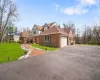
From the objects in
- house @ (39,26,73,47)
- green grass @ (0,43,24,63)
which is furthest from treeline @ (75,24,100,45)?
green grass @ (0,43,24,63)

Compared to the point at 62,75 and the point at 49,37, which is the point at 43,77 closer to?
the point at 62,75

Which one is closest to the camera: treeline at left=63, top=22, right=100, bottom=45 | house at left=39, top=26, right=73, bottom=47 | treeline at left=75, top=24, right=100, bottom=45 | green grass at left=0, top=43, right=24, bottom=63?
green grass at left=0, top=43, right=24, bottom=63

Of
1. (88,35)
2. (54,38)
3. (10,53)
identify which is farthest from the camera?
(88,35)

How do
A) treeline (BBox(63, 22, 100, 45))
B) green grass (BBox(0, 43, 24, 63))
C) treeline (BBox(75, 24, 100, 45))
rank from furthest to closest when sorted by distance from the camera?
treeline (BBox(63, 22, 100, 45)) < treeline (BBox(75, 24, 100, 45)) < green grass (BBox(0, 43, 24, 63))

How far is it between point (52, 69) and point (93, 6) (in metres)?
10.2

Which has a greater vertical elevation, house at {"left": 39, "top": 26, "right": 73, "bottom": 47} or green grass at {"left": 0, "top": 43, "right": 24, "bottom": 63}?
house at {"left": 39, "top": 26, "right": 73, "bottom": 47}

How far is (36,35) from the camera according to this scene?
41.9 metres

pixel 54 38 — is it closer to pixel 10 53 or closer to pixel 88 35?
pixel 10 53

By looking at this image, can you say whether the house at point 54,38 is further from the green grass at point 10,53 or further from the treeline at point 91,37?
the treeline at point 91,37

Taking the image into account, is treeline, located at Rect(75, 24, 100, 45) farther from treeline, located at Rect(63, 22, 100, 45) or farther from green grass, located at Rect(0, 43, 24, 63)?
green grass, located at Rect(0, 43, 24, 63)

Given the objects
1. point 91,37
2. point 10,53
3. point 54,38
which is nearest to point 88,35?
point 91,37

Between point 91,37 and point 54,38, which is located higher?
point 91,37

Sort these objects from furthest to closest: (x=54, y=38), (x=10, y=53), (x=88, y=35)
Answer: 1. (x=88, y=35)
2. (x=54, y=38)
3. (x=10, y=53)

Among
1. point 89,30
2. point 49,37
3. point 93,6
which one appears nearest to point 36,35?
point 49,37
